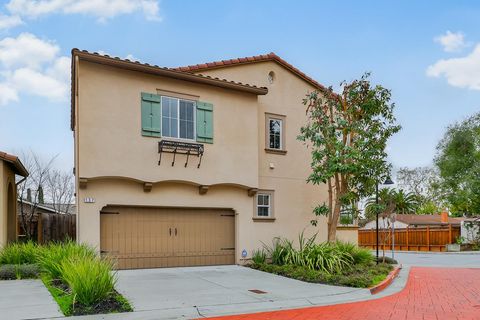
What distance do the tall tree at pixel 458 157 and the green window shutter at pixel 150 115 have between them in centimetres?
3243

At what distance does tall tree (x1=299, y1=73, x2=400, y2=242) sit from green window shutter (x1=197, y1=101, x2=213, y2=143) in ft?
11.0

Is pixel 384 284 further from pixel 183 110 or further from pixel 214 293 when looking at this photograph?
pixel 183 110

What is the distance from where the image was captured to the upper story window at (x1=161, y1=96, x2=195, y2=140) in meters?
14.5

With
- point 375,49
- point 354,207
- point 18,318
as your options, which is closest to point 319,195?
point 354,207

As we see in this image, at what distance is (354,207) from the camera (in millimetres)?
17078

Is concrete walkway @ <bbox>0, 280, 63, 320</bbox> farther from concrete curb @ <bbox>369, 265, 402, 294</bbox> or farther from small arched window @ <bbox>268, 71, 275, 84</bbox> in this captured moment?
small arched window @ <bbox>268, 71, 275, 84</bbox>

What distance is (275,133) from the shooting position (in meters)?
17.3

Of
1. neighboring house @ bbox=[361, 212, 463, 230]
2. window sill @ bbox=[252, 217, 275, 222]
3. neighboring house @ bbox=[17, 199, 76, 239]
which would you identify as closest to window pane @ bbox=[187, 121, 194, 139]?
window sill @ bbox=[252, 217, 275, 222]

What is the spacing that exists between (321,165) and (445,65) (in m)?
22.3

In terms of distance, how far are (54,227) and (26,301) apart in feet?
28.6

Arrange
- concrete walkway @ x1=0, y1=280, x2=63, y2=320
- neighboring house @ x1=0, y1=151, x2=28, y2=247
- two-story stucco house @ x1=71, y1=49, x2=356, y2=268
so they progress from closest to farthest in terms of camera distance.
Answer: concrete walkway @ x1=0, y1=280, x2=63, y2=320, two-story stucco house @ x1=71, y1=49, x2=356, y2=268, neighboring house @ x1=0, y1=151, x2=28, y2=247

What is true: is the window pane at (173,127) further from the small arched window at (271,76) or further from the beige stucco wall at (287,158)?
the small arched window at (271,76)

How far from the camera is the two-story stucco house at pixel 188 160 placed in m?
13.2

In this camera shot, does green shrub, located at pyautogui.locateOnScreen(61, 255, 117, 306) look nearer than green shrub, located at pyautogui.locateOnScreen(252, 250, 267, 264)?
Yes
